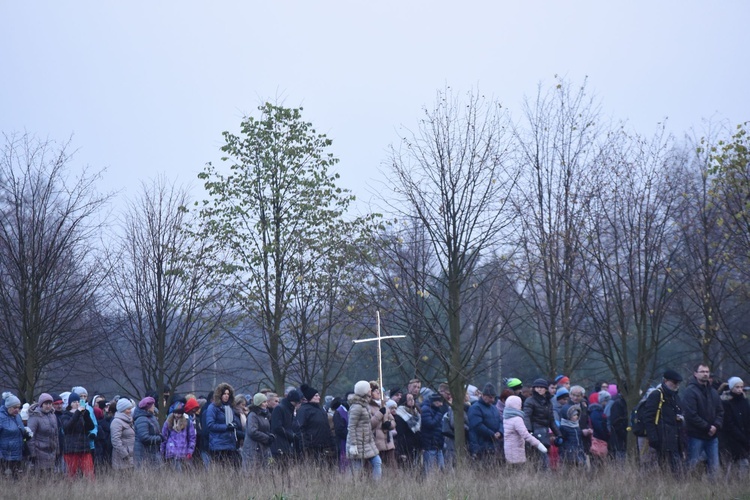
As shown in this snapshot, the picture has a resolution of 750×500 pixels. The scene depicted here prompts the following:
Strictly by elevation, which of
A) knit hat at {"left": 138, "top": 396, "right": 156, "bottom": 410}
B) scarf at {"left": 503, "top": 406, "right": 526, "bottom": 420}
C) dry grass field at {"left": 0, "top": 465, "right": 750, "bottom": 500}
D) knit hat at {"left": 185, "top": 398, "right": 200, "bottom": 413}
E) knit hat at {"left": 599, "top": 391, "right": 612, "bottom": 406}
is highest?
knit hat at {"left": 138, "top": 396, "right": 156, "bottom": 410}

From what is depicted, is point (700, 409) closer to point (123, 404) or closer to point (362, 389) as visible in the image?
point (362, 389)

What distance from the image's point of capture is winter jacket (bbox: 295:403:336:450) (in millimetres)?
14453

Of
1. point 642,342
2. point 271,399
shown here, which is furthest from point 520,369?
point 271,399

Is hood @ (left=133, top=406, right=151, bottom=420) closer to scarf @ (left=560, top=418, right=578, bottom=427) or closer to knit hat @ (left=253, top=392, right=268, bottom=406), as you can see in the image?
knit hat @ (left=253, top=392, right=268, bottom=406)

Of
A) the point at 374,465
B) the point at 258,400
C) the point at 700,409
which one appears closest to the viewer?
the point at 700,409

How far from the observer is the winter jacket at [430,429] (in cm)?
1617

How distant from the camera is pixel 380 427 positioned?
47.8 feet

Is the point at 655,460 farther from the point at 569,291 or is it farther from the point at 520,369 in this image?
the point at 520,369

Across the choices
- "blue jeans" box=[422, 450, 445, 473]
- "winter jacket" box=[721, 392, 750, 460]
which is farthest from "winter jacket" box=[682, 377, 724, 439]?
"blue jeans" box=[422, 450, 445, 473]

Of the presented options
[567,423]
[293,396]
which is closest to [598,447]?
[567,423]

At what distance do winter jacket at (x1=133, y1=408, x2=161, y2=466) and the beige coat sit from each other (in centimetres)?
345

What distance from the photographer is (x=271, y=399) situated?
49.5 ft

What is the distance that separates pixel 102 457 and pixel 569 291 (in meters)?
9.93

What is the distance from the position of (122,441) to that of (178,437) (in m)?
0.89
